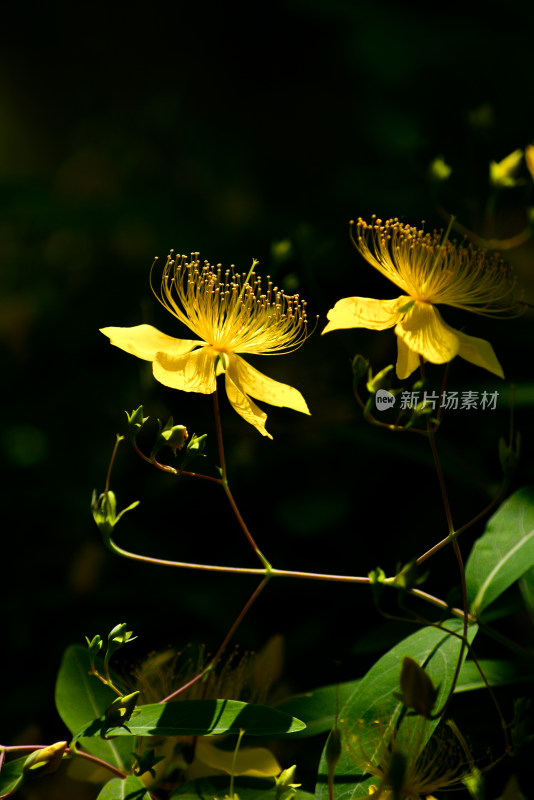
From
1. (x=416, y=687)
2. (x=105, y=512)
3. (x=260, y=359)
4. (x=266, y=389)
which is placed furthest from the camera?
(x=260, y=359)

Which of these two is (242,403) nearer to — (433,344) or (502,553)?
(433,344)

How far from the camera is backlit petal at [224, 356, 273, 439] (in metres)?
0.79

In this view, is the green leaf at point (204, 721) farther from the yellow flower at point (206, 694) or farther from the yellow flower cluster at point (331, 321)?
the yellow flower cluster at point (331, 321)

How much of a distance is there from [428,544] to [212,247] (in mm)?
845

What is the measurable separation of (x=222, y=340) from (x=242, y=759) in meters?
0.46

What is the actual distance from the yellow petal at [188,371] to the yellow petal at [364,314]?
0.48 ft

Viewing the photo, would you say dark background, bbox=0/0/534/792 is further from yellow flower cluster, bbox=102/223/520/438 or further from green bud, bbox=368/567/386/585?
green bud, bbox=368/567/386/585

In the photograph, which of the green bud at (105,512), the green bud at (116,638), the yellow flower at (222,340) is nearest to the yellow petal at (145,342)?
the yellow flower at (222,340)

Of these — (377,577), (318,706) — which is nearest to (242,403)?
(377,577)

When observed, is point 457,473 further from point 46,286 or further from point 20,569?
point 46,286

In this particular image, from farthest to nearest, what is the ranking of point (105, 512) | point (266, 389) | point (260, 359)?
point (260, 359) < point (266, 389) < point (105, 512)

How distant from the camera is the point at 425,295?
830mm

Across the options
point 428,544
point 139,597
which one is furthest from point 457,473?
point 139,597

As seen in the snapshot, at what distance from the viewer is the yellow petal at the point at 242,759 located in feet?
2.67
